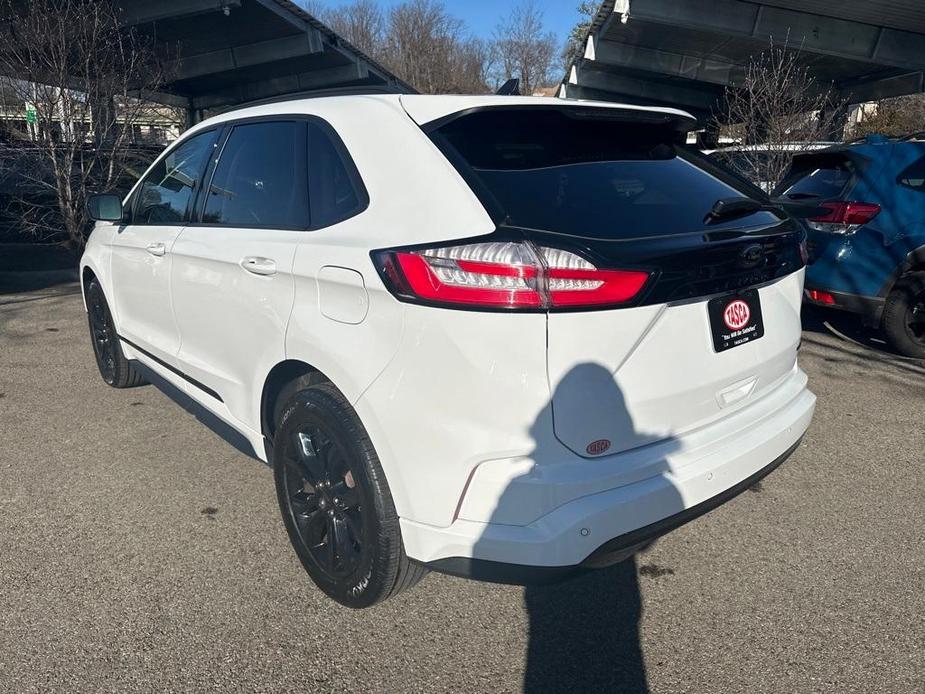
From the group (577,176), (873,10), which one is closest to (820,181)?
(577,176)

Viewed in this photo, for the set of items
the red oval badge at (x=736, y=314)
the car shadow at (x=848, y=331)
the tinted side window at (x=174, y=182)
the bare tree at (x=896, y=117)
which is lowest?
the car shadow at (x=848, y=331)

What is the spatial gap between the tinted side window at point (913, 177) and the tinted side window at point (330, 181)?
4.57 meters

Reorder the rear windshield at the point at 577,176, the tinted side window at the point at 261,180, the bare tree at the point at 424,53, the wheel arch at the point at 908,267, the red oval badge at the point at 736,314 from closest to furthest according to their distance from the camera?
the rear windshield at the point at 577,176 < the red oval badge at the point at 736,314 < the tinted side window at the point at 261,180 < the wheel arch at the point at 908,267 < the bare tree at the point at 424,53

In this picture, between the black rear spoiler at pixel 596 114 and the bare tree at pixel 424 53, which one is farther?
the bare tree at pixel 424 53

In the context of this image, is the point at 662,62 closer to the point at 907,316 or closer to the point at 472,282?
the point at 907,316

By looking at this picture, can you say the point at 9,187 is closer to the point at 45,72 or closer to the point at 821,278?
the point at 45,72

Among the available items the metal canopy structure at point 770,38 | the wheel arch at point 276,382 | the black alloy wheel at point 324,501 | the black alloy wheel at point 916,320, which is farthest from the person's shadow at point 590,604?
the metal canopy structure at point 770,38

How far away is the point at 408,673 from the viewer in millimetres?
2312

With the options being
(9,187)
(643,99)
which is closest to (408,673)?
(9,187)

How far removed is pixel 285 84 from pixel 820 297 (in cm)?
2433

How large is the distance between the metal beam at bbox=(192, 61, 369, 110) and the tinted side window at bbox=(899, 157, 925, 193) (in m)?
22.8

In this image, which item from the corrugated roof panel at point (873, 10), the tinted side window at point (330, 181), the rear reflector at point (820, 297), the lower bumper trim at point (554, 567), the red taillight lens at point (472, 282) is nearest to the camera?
the red taillight lens at point (472, 282)

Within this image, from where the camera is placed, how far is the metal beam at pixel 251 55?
20.2 metres

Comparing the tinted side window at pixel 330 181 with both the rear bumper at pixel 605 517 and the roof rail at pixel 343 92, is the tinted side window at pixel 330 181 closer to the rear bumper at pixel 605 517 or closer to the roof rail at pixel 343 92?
the roof rail at pixel 343 92
